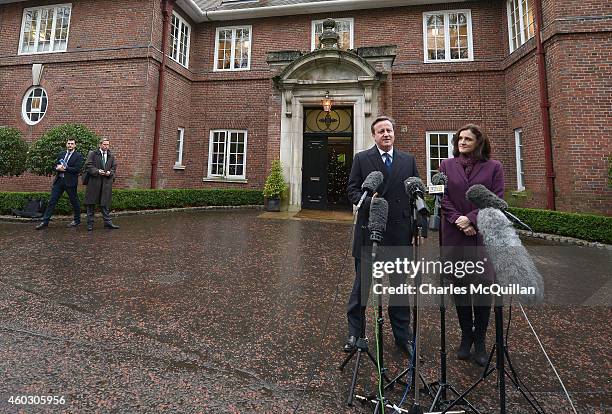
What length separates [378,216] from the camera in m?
1.98

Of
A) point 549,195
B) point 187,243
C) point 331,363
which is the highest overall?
point 549,195

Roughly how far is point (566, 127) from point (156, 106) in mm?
12438

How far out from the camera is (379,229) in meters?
1.96

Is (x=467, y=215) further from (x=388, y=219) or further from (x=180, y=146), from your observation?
(x=180, y=146)

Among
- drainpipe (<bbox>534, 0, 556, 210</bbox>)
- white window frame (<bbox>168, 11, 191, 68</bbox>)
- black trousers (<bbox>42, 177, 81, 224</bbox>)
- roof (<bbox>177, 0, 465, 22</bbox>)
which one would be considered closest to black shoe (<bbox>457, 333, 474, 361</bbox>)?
drainpipe (<bbox>534, 0, 556, 210</bbox>)

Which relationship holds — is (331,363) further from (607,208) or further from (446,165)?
(607,208)

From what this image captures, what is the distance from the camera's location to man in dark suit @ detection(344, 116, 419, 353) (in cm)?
249

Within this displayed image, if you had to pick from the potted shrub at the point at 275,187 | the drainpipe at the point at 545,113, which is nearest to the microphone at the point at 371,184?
the potted shrub at the point at 275,187

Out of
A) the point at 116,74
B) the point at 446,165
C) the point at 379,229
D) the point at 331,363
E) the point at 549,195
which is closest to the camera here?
the point at 379,229

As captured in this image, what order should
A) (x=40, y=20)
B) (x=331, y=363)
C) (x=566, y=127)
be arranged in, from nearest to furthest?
(x=331, y=363) < (x=566, y=127) < (x=40, y=20)

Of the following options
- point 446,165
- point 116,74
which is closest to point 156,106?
point 116,74

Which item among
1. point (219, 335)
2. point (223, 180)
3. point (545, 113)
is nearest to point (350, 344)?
point (219, 335)

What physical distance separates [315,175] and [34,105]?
35.9 ft

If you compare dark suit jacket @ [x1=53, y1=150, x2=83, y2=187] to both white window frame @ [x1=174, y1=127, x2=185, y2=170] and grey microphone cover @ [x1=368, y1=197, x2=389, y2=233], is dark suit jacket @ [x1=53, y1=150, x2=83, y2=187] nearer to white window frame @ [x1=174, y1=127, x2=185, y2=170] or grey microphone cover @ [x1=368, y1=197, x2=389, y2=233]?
white window frame @ [x1=174, y1=127, x2=185, y2=170]
